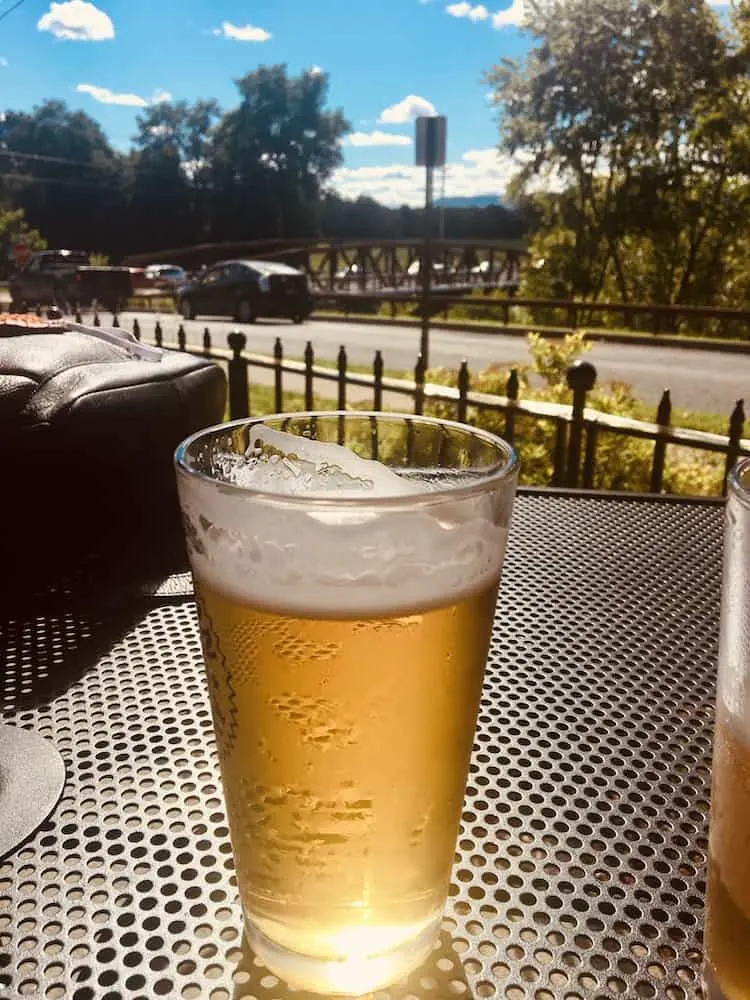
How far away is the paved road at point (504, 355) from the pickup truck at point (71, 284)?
484cm

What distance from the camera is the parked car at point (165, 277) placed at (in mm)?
30250

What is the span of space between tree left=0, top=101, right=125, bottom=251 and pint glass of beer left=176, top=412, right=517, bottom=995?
45.9 metres

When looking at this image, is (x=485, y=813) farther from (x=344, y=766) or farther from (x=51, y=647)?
(x=51, y=647)

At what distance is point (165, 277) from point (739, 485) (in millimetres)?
32116

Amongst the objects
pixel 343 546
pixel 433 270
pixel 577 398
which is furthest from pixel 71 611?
pixel 433 270

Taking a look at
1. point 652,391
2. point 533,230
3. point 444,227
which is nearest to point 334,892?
point 652,391

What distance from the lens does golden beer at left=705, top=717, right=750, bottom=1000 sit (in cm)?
51

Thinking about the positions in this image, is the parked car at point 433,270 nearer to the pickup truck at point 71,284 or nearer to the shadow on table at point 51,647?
the pickup truck at point 71,284

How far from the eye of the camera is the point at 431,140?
7867 millimetres

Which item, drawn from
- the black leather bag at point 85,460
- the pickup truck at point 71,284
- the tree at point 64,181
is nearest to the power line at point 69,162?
the tree at point 64,181

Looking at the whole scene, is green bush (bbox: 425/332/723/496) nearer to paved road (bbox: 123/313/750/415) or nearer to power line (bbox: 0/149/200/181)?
paved road (bbox: 123/313/750/415)

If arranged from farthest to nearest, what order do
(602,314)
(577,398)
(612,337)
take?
(602,314), (612,337), (577,398)

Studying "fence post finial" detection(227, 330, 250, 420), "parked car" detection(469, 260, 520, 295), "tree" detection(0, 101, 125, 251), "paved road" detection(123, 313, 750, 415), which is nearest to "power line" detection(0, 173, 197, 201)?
"tree" detection(0, 101, 125, 251)

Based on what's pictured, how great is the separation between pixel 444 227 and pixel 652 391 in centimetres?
3491
